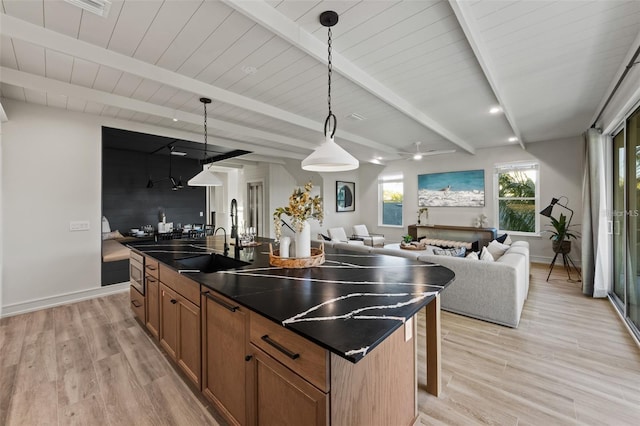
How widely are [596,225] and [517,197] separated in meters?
2.60

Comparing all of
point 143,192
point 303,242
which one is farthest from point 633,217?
point 143,192

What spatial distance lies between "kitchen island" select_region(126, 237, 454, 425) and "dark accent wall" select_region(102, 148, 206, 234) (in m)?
4.24

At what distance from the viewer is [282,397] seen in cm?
118

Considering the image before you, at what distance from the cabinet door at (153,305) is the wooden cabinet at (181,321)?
0.31ft

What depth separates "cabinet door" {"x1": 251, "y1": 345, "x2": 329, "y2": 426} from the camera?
1.04 meters

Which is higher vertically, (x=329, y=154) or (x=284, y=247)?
(x=329, y=154)

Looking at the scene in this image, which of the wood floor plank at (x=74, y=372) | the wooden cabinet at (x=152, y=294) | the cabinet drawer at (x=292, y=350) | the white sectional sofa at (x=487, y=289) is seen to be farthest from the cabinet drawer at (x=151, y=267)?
the white sectional sofa at (x=487, y=289)

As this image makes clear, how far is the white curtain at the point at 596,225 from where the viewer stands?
376 cm

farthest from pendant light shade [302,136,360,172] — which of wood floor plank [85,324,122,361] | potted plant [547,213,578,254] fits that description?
potted plant [547,213,578,254]

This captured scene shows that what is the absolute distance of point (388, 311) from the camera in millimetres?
1210

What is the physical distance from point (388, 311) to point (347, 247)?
296 cm

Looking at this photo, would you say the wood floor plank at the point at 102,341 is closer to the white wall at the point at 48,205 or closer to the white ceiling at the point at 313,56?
the white wall at the point at 48,205

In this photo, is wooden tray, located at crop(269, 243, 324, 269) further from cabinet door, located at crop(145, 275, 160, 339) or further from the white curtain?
the white curtain

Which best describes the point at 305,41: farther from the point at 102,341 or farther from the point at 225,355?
the point at 102,341
